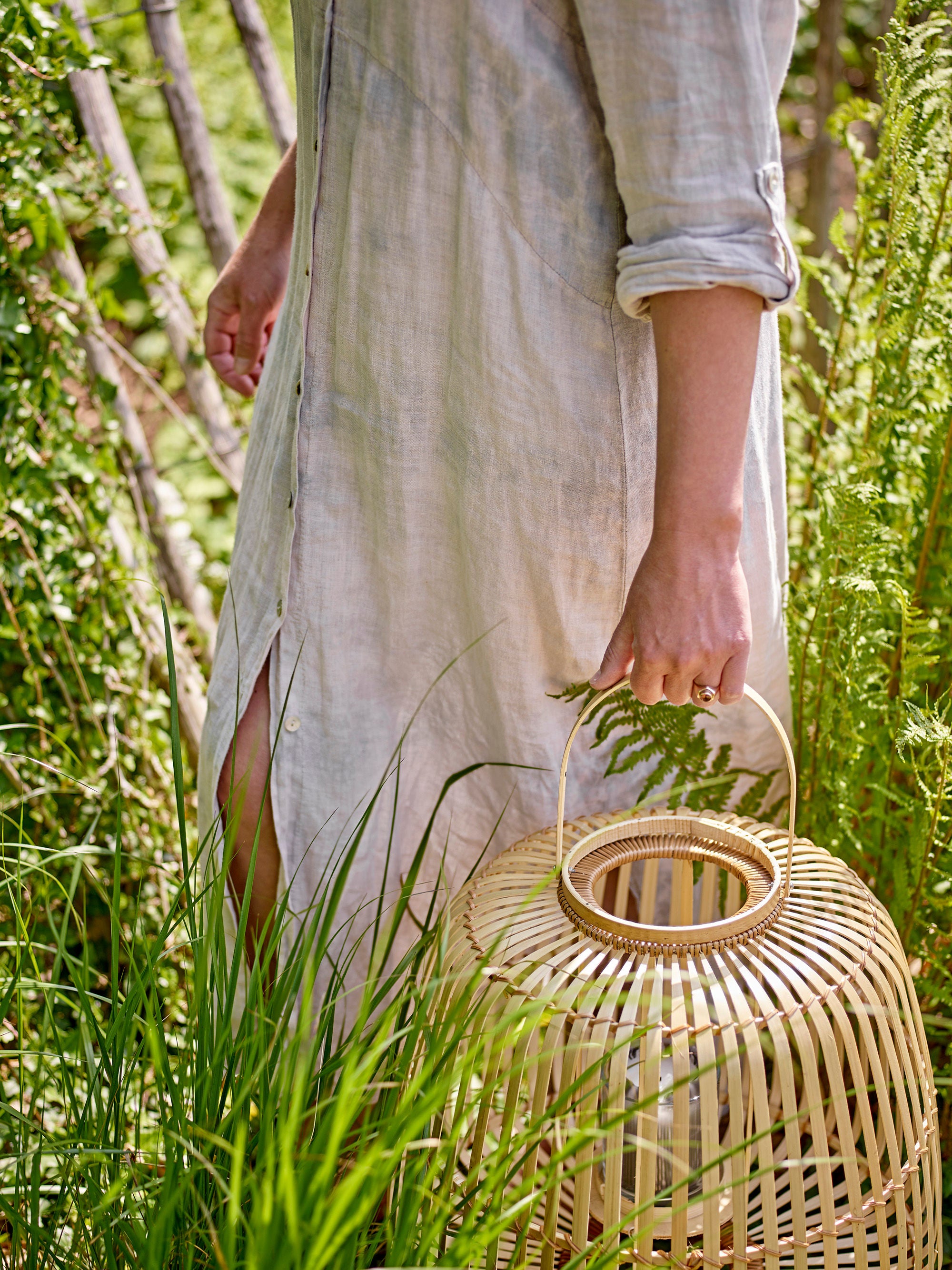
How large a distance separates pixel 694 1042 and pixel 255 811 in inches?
22.8

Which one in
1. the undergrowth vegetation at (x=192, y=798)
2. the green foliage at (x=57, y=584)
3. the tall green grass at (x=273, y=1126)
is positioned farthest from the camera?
the green foliage at (x=57, y=584)

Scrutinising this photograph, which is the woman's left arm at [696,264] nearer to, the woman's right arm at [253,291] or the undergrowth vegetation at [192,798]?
the undergrowth vegetation at [192,798]

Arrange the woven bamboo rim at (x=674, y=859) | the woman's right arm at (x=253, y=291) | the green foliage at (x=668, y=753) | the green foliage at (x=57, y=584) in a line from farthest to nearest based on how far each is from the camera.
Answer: the green foliage at (x=57, y=584), the woman's right arm at (x=253, y=291), the green foliage at (x=668, y=753), the woven bamboo rim at (x=674, y=859)

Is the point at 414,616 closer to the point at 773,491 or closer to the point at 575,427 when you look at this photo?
the point at 575,427

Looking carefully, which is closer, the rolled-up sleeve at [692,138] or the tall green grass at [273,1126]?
the tall green grass at [273,1126]

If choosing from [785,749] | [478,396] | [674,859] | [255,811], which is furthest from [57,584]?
[785,749]

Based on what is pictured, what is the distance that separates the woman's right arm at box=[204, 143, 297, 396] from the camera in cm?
140

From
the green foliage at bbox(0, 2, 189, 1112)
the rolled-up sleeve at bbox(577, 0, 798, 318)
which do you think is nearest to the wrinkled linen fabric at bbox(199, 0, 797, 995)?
the rolled-up sleeve at bbox(577, 0, 798, 318)

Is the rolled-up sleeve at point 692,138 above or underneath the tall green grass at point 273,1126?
above

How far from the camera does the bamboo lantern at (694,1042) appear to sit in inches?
34.4

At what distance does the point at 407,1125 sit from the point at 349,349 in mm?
761

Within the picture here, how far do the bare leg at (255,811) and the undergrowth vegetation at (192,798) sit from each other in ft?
0.21

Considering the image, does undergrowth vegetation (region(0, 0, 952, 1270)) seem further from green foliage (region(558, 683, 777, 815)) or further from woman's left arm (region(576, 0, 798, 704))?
woman's left arm (region(576, 0, 798, 704))

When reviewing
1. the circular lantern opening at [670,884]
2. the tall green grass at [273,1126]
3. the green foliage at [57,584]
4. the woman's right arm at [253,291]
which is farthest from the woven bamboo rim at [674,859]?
the green foliage at [57,584]
